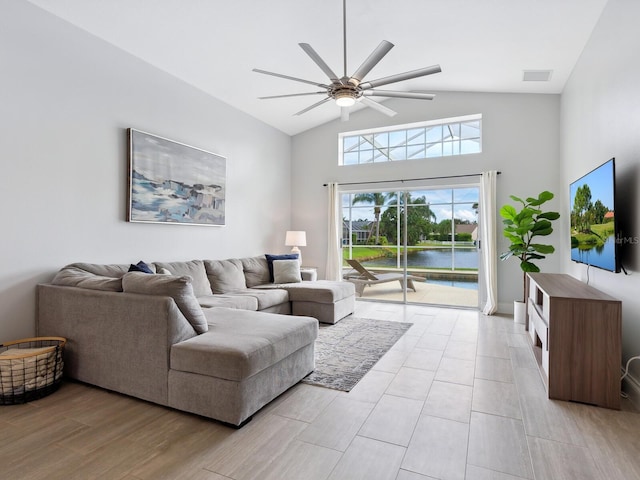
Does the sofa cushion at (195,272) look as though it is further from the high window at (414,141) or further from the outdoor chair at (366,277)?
the high window at (414,141)

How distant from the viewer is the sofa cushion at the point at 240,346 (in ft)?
6.80

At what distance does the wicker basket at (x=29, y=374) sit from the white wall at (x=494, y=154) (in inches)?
177

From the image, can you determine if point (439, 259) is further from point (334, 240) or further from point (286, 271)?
point (286, 271)

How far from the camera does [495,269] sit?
5207mm

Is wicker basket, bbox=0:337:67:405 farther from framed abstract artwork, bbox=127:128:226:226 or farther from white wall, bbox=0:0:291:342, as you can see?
framed abstract artwork, bbox=127:128:226:226

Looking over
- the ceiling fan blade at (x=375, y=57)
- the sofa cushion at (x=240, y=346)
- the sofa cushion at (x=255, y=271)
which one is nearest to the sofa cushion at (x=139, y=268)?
the sofa cushion at (x=240, y=346)

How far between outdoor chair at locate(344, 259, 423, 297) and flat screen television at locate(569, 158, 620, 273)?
271 centimetres

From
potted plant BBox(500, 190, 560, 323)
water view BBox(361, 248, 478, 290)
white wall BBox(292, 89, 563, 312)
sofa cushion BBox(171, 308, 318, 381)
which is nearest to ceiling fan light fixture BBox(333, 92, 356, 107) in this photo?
sofa cushion BBox(171, 308, 318, 381)

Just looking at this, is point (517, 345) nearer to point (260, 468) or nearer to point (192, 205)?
point (260, 468)

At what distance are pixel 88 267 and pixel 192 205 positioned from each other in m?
1.56

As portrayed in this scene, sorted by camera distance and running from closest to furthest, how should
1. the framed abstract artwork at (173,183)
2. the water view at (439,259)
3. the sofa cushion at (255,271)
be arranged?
the framed abstract artwork at (173,183) < the sofa cushion at (255,271) < the water view at (439,259)

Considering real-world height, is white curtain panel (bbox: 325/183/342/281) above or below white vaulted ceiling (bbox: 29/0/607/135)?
below

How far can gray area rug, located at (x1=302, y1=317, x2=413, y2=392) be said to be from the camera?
2818mm

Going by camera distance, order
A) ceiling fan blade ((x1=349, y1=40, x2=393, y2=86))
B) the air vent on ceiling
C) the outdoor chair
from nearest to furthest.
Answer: ceiling fan blade ((x1=349, y1=40, x2=393, y2=86)), the air vent on ceiling, the outdoor chair
